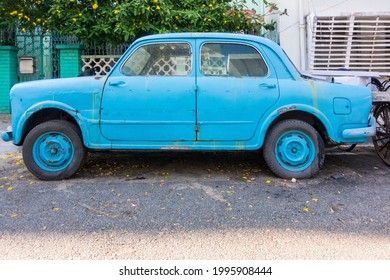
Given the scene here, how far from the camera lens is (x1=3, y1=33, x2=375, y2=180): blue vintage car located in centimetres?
512

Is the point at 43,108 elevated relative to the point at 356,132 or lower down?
elevated

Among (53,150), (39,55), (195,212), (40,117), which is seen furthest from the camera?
(39,55)

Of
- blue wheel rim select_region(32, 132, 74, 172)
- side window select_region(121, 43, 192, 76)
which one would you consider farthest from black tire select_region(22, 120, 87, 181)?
side window select_region(121, 43, 192, 76)

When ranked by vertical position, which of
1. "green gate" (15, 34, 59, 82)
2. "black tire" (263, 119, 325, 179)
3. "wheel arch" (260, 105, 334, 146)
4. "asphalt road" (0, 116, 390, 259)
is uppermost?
"green gate" (15, 34, 59, 82)

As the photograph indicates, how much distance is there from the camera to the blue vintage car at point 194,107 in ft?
16.8

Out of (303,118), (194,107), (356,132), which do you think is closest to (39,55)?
(194,107)

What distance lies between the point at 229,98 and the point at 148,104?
3.29ft

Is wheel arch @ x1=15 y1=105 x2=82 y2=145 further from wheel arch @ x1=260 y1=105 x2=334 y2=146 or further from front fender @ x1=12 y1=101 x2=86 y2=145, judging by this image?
wheel arch @ x1=260 y1=105 x2=334 y2=146

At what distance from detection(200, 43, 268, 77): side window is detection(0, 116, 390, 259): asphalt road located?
1.38 m

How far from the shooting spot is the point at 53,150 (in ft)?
17.2

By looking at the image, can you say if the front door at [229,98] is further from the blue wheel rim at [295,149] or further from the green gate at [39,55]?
the green gate at [39,55]

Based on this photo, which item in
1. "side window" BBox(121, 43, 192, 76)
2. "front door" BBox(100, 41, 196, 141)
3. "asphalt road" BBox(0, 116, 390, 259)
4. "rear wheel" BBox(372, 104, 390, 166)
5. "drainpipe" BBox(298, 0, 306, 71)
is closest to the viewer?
"asphalt road" BBox(0, 116, 390, 259)

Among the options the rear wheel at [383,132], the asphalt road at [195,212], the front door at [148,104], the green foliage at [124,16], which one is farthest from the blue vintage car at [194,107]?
the green foliage at [124,16]

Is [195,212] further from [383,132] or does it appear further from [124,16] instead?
[124,16]
